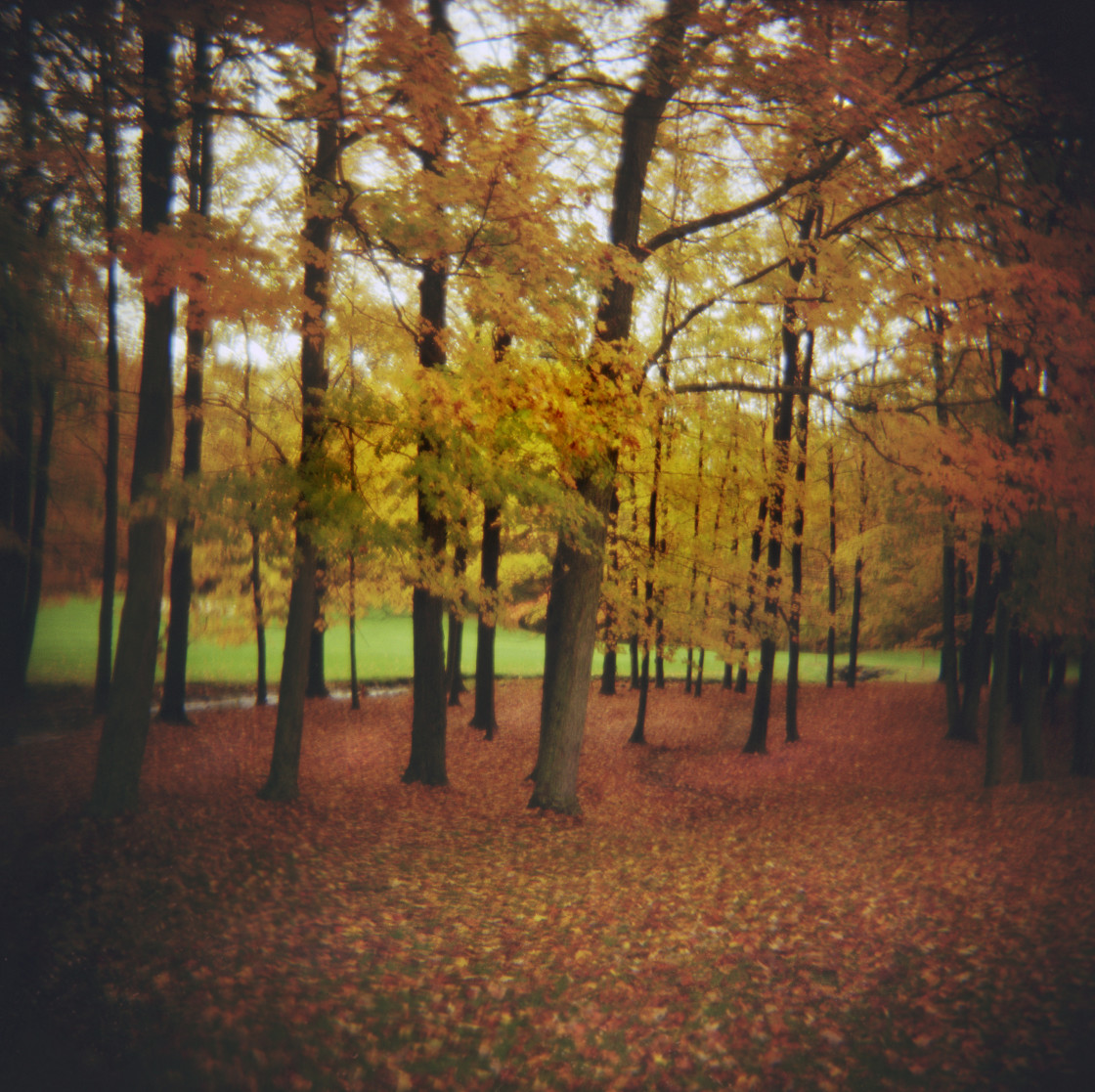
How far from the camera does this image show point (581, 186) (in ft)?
21.0

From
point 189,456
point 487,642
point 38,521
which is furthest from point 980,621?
point 38,521

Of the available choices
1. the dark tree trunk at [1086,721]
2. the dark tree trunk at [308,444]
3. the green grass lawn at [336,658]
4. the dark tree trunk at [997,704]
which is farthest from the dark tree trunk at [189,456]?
the dark tree trunk at [1086,721]

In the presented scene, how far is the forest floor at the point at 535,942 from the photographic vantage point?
3.68 metres

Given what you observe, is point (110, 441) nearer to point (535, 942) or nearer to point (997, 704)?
point (535, 942)

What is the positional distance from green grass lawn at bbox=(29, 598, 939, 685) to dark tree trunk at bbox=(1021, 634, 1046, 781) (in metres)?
6.88

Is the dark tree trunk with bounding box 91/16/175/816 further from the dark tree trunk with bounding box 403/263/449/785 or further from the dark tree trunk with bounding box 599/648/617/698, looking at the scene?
the dark tree trunk with bounding box 599/648/617/698

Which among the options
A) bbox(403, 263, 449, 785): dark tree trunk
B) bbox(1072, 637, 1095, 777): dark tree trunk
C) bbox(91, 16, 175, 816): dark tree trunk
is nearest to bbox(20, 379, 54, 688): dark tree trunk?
bbox(91, 16, 175, 816): dark tree trunk

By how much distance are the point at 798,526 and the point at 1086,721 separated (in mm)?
6662

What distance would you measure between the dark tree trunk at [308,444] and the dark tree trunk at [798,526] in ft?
30.7

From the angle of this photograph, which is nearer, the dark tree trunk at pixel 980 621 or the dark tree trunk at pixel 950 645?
the dark tree trunk at pixel 980 621

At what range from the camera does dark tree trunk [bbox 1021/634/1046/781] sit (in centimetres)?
991

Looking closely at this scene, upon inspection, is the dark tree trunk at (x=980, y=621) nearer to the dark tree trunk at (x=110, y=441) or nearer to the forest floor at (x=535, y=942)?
the forest floor at (x=535, y=942)

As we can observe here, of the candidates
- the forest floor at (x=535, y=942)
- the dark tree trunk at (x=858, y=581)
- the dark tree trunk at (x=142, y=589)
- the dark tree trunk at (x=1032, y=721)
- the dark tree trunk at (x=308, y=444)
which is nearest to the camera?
the forest floor at (x=535, y=942)

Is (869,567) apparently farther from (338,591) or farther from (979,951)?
(979,951)
